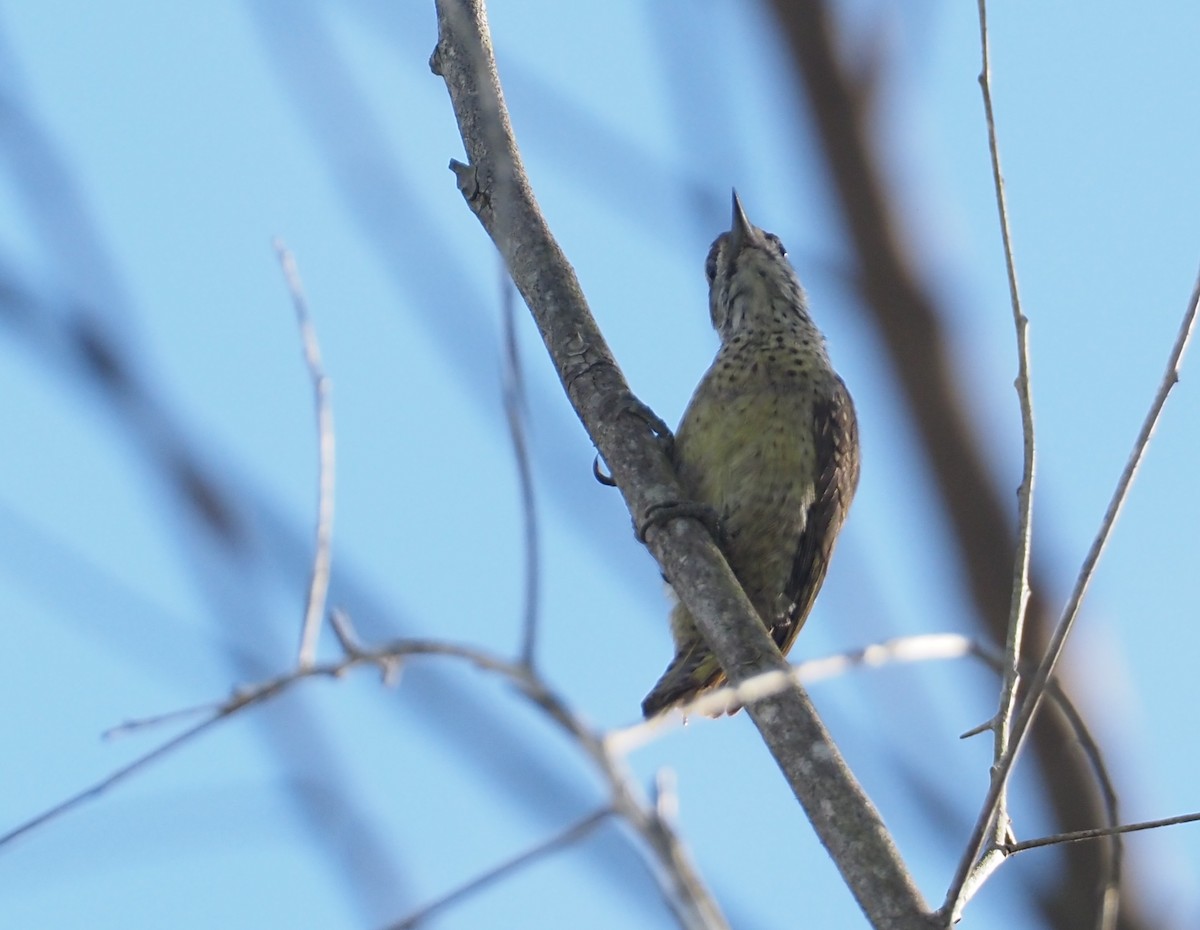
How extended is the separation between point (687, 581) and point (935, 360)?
0.63 metres

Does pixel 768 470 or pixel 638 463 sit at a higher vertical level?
pixel 768 470

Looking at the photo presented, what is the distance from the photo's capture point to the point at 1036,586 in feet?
7.99

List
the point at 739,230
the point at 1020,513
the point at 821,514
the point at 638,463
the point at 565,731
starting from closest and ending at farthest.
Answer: the point at 565,731 < the point at 1020,513 < the point at 638,463 < the point at 821,514 < the point at 739,230

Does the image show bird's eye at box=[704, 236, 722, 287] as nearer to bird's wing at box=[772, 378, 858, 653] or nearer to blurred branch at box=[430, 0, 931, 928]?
bird's wing at box=[772, 378, 858, 653]

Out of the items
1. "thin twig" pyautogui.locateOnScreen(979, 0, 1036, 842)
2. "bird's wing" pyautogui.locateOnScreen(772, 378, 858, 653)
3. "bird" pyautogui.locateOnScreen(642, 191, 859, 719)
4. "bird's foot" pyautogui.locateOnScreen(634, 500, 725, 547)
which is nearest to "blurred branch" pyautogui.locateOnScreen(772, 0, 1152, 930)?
"thin twig" pyautogui.locateOnScreen(979, 0, 1036, 842)

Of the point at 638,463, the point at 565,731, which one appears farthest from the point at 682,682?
the point at 565,731

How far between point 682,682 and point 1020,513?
6.50 feet

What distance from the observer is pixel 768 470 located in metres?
4.25

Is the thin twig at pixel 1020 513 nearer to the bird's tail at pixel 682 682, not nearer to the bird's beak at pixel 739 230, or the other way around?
the bird's tail at pixel 682 682

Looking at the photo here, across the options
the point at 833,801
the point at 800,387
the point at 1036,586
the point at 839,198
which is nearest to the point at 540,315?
the point at 839,198

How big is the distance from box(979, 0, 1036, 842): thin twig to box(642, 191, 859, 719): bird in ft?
6.07

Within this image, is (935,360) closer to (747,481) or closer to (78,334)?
(78,334)

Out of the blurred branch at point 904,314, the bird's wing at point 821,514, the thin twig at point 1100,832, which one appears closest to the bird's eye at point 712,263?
the bird's wing at point 821,514

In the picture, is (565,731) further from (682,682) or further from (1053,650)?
(682,682)
